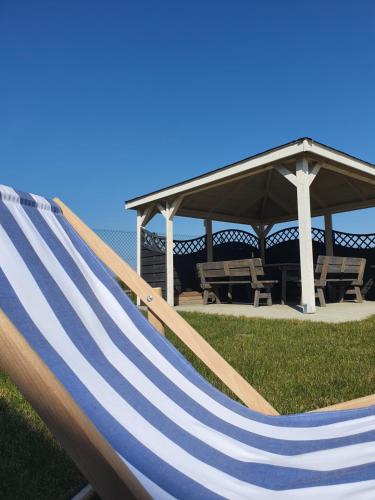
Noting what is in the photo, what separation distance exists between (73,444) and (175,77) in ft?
37.8

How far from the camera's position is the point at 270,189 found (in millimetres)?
8930

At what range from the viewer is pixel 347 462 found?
0.99m

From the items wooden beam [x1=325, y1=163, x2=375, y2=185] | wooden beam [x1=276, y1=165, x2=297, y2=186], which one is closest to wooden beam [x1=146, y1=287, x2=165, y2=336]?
wooden beam [x1=276, y1=165, x2=297, y2=186]

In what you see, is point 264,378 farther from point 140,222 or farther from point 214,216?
point 214,216

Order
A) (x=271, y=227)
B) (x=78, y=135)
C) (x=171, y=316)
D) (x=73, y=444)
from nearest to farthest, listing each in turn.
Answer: (x=73, y=444) → (x=171, y=316) → (x=271, y=227) → (x=78, y=135)

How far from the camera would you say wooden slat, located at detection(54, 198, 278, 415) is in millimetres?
1529

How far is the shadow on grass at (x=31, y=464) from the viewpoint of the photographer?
147cm

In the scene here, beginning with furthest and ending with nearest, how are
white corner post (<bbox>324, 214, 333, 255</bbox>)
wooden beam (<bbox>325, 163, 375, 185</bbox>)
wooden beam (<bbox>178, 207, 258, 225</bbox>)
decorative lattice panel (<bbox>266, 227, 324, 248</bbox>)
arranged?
wooden beam (<bbox>178, 207, 258, 225</bbox>) → decorative lattice panel (<bbox>266, 227, 324, 248</bbox>) → white corner post (<bbox>324, 214, 333, 255</bbox>) → wooden beam (<bbox>325, 163, 375, 185</bbox>)

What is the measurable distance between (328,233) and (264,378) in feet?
23.3

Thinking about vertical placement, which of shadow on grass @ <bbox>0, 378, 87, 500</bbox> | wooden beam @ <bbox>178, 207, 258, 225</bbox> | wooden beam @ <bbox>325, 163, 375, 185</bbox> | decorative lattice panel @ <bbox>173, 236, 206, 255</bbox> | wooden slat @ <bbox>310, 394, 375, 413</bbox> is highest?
wooden beam @ <bbox>325, 163, 375, 185</bbox>

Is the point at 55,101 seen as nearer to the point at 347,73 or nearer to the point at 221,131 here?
the point at 221,131

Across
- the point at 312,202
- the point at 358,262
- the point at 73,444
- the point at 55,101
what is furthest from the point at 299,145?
the point at 55,101

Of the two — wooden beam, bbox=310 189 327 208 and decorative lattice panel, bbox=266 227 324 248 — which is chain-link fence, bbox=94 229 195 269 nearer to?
decorative lattice panel, bbox=266 227 324 248

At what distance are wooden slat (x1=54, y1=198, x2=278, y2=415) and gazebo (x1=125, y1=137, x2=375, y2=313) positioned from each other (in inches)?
169
